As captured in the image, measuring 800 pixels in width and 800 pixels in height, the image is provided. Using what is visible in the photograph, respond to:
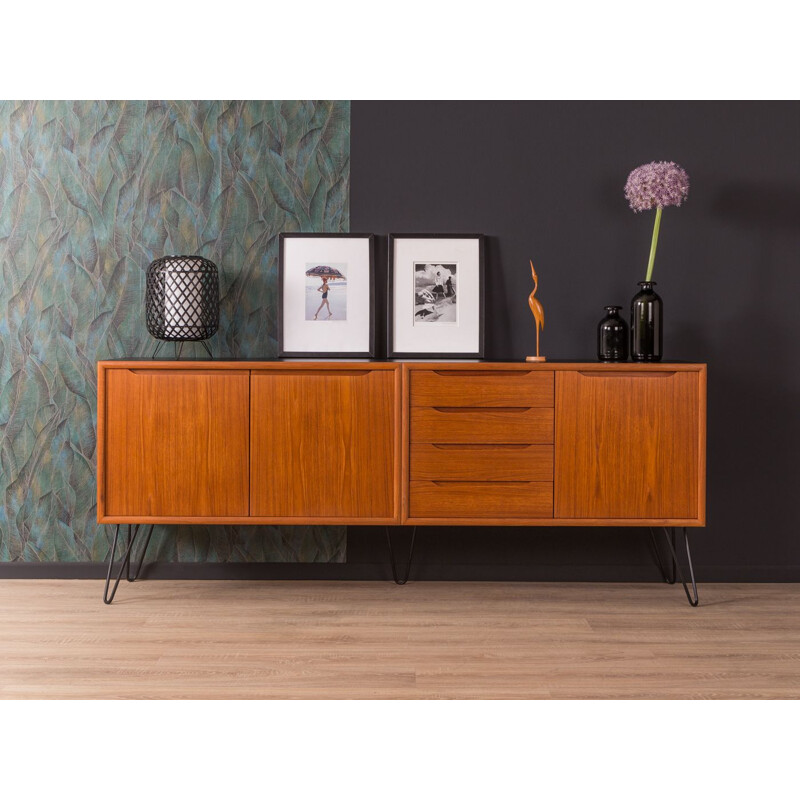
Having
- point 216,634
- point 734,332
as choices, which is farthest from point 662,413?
point 216,634

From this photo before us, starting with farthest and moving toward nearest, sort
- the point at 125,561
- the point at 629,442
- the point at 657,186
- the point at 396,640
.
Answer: the point at 125,561, the point at 657,186, the point at 629,442, the point at 396,640

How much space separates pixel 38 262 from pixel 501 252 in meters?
1.98

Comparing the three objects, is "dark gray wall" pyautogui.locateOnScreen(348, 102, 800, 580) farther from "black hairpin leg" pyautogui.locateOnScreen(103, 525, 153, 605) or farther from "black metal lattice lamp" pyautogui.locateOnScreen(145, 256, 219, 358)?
"black hairpin leg" pyautogui.locateOnScreen(103, 525, 153, 605)

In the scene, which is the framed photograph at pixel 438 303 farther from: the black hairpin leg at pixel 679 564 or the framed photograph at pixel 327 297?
the black hairpin leg at pixel 679 564

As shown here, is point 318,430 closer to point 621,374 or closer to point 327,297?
point 327,297

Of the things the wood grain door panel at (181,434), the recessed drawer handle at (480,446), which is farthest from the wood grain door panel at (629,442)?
the wood grain door panel at (181,434)

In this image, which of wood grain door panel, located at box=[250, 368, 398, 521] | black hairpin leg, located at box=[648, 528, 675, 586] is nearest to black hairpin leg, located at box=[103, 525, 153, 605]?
wood grain door panel, located at box=[250, 368, 398, 521]

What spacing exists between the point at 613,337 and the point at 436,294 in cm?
76

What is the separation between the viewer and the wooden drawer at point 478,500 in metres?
3.10

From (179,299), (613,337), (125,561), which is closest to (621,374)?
(613,337)

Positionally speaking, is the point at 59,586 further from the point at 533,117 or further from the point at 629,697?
the point at 533,117

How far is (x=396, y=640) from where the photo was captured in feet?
9.04

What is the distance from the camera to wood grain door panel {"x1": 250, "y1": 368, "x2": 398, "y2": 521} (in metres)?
3.09

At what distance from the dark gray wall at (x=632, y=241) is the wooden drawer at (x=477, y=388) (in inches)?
16.4
